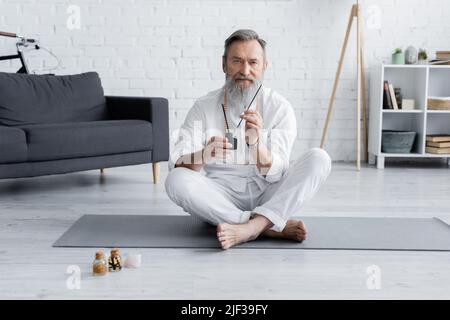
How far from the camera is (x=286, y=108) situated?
8.00ft

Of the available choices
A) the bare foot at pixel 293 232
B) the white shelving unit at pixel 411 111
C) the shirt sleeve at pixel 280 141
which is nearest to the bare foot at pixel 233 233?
the bare foot at pixel 293 232

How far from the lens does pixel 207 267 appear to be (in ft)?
6.66

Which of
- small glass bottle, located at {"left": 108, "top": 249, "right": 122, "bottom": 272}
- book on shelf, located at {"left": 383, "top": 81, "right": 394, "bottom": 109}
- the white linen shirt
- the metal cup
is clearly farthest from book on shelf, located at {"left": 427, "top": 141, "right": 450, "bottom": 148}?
small glass bottle, located at {"left": 108, "top": 249, "right": 122, "bottom": 272}

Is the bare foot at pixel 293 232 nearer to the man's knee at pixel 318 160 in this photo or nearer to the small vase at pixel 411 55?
the man's knee at pixel 318 160

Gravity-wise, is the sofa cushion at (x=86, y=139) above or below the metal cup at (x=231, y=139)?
below

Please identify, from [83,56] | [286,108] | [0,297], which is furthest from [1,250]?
[83,56]

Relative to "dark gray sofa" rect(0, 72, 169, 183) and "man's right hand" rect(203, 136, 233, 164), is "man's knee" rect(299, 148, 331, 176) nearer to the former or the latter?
"man's right hand" rect(203, 136, 233, 164)

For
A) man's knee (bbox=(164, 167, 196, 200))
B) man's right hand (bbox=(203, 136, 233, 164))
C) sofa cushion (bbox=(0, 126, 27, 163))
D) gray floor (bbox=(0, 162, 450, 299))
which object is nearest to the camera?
gray floor (bbox=(0, 162, 450, 299))

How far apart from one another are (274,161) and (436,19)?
3.15 metres

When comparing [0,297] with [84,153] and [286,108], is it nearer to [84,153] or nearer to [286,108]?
[286,108]

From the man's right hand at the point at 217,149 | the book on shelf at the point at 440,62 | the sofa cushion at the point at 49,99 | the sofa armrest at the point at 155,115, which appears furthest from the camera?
the book on shelf at the point at 440,62

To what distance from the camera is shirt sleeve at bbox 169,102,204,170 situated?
7.77ft

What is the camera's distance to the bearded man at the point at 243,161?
2254mm
